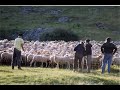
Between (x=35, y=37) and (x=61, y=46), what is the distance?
1.07 m

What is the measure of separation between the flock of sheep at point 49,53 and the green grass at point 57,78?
44 cm

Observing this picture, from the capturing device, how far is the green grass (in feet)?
46.0

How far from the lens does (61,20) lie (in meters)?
14.5

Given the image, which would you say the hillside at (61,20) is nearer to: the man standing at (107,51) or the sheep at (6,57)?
the man standing at (107,51)

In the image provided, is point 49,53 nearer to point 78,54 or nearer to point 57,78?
point 78,54

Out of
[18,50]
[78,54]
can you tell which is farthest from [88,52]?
[18,50]

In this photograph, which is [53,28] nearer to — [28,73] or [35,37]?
[35,37]

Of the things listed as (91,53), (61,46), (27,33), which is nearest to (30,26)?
(27,33)

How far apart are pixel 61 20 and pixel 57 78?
222 centimetres

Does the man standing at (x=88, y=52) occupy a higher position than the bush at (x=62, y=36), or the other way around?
the bush at (x=62, y=36)

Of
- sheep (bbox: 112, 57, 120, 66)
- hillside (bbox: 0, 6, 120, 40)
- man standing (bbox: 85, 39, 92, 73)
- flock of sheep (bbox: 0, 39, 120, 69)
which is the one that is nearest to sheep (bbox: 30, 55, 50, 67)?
flock of sheep (bbox: 0, 39, 120, 69)

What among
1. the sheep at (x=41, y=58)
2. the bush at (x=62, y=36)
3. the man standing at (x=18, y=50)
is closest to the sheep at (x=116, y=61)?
the bush at (x=62, y=36)

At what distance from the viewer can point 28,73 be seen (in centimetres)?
1427

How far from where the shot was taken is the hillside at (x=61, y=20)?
14378mm
